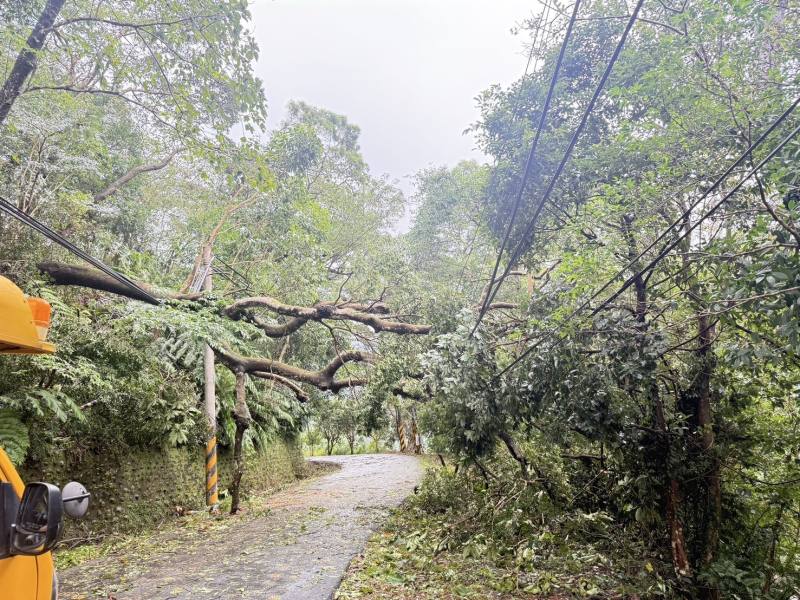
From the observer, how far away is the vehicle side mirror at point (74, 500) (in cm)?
204

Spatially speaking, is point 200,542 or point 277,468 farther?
point 277,468

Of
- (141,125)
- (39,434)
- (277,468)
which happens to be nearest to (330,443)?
(277,468)

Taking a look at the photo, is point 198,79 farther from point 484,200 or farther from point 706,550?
point 706,550

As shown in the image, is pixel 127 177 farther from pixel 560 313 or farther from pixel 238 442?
pixel 560 313

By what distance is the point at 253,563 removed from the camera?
6004mm

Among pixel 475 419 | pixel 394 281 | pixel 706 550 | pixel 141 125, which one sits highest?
pixel 141 125

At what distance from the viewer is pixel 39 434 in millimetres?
6750

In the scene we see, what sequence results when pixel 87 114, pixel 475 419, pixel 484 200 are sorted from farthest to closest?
pixel 87 114
pixel 484 200
pixel 475 419

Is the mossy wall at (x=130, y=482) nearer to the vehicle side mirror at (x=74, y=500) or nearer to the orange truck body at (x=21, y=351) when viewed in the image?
the orange truck body at (x=21, y=351)

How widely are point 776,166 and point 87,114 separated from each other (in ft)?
39.8

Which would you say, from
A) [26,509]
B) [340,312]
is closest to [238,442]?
[340,312]

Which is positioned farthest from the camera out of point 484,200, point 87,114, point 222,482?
point 222,482

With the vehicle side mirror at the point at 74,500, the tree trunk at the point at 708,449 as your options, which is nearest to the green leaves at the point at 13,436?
the vehicle side mirror at the point at 74,500

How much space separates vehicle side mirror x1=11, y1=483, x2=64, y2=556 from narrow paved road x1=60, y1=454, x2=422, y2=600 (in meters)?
3.50
